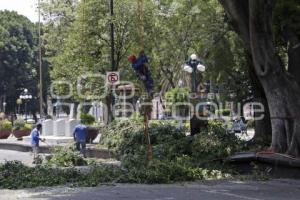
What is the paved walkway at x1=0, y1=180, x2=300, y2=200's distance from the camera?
11656 mm

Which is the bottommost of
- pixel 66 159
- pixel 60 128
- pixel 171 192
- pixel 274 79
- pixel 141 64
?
pixel 171 192

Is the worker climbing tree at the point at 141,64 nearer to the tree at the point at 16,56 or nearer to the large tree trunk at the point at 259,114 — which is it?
the large tree trunk at the point at 259,114

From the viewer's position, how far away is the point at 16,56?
82.6 meters

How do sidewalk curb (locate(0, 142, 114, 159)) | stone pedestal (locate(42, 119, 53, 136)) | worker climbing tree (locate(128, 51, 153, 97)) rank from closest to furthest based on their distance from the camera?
worker climbing tree (locate(128, 51, 153, 97)) < sidewalk curb (locate(0, 142, 114, 159)) < stone pedestal (locate(42, 119, 53, 136))

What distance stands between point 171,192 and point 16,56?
7319 centimetres

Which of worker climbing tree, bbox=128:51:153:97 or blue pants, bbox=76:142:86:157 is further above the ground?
worker climbing tree, bbox=128:51:153:97

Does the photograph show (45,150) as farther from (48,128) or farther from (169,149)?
(48,128)

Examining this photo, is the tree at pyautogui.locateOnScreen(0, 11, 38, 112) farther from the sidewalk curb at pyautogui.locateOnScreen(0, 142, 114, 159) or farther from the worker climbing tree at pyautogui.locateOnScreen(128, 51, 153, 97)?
the worker climbing tree at pyautogui.locateOnScreen(128, 51, 153, 97)

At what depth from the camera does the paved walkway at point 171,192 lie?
11656 millimetres

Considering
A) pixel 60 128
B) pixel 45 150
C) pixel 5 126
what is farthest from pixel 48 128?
pixel 45 150

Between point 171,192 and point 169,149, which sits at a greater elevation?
point 169,149

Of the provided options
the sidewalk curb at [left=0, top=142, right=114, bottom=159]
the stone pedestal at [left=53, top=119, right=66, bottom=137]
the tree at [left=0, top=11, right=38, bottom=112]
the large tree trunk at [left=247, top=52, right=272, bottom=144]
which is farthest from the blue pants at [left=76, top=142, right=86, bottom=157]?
the tree at [left=0, top=11, right=38, bottom=112]

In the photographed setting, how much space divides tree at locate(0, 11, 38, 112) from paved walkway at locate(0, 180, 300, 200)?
6974 cm

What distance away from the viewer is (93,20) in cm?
3359
